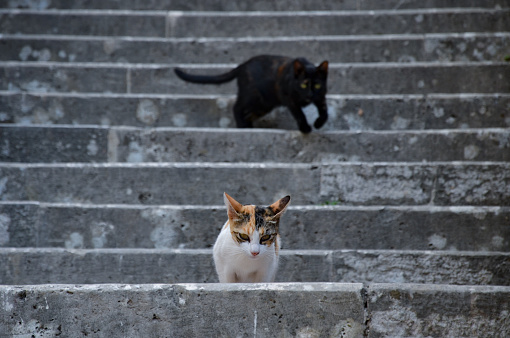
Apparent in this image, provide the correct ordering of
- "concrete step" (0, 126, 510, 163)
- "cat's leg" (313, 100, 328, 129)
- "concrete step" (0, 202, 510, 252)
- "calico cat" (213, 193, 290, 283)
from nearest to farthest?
1. "calico cat" (213, 193, 290, 283)
2. "concrete step" (0, 202, 510, 252)
3. "concrete step" (0, 126, 510, 163)
4. "cat's leg" (313, 100, 328, 129)

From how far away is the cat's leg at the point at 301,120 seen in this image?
16.6 feet

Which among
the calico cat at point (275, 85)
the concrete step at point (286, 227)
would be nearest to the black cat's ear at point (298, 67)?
the calico cat at point (275, 85)

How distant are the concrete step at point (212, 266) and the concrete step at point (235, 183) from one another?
0.79 metres

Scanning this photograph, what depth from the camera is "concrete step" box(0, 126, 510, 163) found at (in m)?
4.99

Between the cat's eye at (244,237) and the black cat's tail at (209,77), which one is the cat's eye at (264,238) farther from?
the black cat's tail at (209,77)

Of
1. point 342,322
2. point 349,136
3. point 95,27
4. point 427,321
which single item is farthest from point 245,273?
point 95,27

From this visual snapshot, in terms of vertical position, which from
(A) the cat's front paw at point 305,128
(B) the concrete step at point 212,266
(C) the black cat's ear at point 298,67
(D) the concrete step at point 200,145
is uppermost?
(C) the black cat's ear at point 298,67

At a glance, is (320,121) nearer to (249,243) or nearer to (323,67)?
(323,67)

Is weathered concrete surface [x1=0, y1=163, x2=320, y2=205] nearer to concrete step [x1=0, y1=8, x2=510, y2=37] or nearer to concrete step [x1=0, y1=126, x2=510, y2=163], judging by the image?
concrete step [x1=0, y1=126, x2=510, y2=163]

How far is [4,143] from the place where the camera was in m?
4.99

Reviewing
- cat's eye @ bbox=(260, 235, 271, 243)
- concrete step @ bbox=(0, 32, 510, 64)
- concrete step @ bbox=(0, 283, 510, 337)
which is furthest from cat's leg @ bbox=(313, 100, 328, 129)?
concrete step @ bbox=(0, 283, 510, 337)

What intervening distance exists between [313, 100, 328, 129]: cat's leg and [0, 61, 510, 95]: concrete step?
2.59 feet

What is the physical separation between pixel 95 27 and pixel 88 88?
Result: 40.6 inches

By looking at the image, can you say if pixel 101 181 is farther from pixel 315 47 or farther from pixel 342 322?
pixel 315 47
